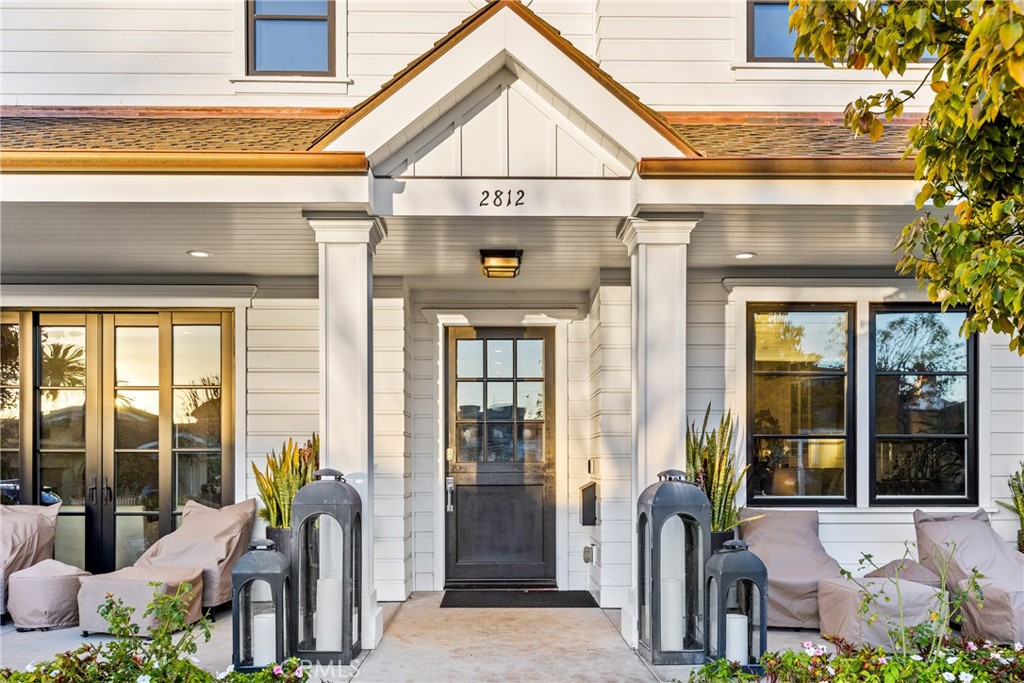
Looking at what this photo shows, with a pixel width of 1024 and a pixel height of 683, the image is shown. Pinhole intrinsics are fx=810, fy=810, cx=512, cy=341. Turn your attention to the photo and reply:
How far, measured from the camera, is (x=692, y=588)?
4598mm

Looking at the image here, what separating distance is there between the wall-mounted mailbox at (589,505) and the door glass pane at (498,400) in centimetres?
96

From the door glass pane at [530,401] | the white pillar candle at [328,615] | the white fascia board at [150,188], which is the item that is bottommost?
the white pillar candle at [328,615]

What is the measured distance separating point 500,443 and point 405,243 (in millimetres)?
2229

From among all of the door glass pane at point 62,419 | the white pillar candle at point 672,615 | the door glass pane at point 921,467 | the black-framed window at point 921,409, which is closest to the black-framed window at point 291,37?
the door glass pane at point 62,419

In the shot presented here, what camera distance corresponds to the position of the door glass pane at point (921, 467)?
6.26m

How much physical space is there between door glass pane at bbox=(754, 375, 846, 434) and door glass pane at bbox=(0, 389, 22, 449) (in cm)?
579

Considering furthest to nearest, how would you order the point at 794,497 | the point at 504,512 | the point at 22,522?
1. the point at 504,512
2. the point at 794,497
3. the point at 22,522

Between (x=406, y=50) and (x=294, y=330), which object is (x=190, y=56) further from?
(x=294, y=330)

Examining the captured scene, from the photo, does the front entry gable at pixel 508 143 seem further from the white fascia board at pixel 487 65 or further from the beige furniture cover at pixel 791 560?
the beige furniture cover at pixel 791 560

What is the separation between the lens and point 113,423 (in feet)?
21.1

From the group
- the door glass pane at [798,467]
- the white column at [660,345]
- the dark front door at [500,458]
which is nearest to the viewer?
the white column at [660,345]

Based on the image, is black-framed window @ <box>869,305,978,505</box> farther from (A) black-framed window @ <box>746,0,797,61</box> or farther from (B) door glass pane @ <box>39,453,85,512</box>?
(B) door glass pane @ <box>39,453,85,512</box>

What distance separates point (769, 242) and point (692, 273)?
974 millimetres

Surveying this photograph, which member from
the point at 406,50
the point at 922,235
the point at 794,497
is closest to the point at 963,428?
the point at 794,497
